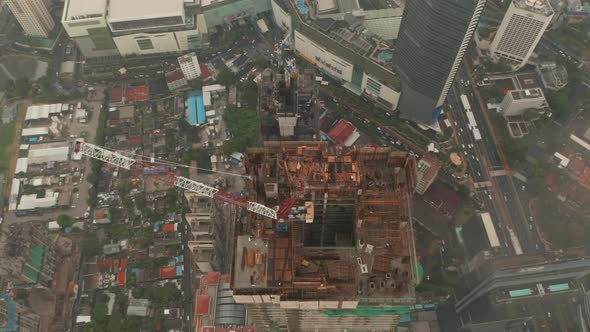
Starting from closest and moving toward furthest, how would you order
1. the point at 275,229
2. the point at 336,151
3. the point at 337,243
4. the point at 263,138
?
the point at 275,229 < the point at 336,151 < the point at 337,243 < the point at 263,138

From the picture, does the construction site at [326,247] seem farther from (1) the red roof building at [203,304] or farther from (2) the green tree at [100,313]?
(2) the green tree at [100,313]

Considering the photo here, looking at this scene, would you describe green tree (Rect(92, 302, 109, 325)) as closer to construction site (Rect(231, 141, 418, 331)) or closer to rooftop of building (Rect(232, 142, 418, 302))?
construction site (Rect(231, 141, 418, 331))

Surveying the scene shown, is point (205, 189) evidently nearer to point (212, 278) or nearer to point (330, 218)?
point (212, 278)

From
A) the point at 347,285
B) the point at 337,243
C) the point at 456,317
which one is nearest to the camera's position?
the point at 347,285

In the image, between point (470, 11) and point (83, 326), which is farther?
point (83, 326)

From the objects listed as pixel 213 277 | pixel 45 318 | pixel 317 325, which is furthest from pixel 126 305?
pixel 317 325

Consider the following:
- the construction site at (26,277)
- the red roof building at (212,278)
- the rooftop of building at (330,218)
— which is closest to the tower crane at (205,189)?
the rooftop of building at (330,218)

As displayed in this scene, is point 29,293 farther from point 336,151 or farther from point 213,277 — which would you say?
point 336,151
